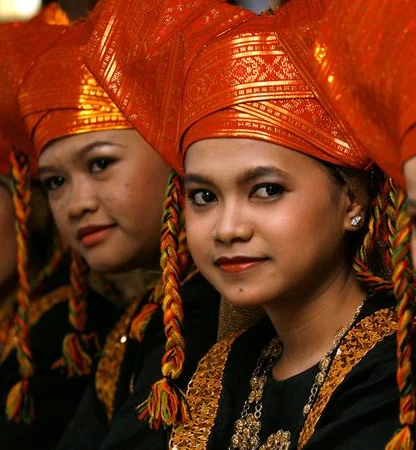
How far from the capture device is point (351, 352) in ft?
5.84

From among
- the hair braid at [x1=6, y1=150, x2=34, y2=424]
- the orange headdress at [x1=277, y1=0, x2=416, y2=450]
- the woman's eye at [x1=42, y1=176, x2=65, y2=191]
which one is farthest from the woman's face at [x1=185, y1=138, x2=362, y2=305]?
the hair braid at [x1=6, y1=150, x2=34, y2=424]

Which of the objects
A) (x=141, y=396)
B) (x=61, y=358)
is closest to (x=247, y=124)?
(x=141, y=396)

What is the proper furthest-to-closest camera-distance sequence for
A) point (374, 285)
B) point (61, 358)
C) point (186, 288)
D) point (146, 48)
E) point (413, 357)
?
point (61, 358) → point (186, 288) → point (146, 48) → point (374, 285) → point (413, 357)

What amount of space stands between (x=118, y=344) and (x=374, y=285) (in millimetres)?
829

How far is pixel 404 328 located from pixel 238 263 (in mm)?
313

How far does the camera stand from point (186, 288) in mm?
2307

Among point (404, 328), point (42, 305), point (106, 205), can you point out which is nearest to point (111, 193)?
point (106, 205)

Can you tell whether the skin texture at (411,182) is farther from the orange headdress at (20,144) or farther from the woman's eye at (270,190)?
the orange headdress at (20,144)

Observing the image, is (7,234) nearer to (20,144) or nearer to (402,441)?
(20,144)

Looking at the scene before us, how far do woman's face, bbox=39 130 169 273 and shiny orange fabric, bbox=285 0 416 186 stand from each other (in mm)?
697

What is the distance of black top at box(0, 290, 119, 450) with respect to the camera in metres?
2.62

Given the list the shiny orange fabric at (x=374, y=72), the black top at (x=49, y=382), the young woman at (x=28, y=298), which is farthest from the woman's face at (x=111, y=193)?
the shiny orange fabric at (x=374, y=72)

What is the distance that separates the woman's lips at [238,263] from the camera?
1.82 m

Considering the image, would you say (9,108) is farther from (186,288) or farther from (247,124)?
(247,124)
